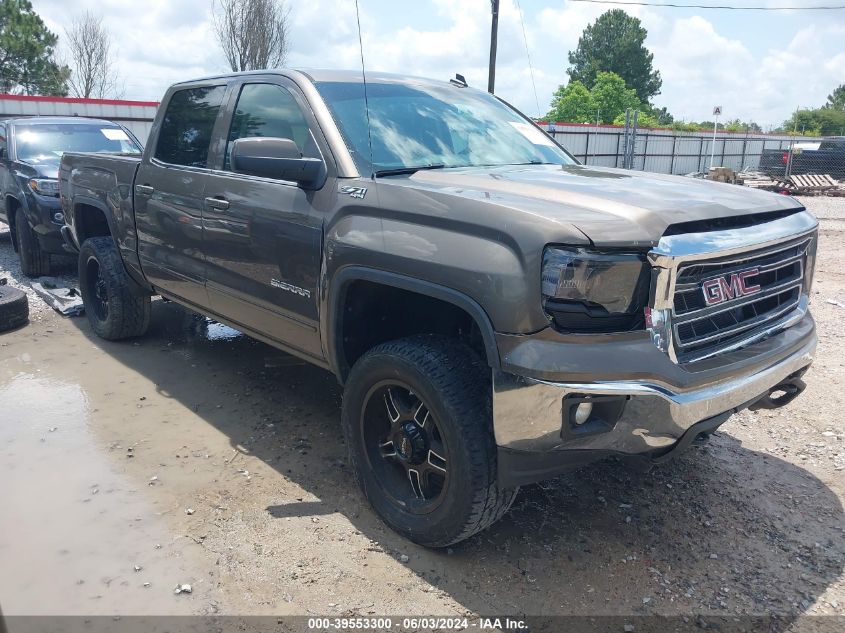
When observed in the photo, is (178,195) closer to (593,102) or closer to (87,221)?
(87,221)

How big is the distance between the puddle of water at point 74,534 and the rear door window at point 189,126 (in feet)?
5.88

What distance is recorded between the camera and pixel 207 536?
120 inches

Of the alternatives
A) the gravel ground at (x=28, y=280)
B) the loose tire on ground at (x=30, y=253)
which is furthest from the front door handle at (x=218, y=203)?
the loose tire on ground at (x=30, y=253)

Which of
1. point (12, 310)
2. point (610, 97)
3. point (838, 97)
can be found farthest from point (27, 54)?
point (838, 97)

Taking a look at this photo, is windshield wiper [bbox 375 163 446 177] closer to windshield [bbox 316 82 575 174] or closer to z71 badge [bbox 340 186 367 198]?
windshield [bbox 316 82 575 174]

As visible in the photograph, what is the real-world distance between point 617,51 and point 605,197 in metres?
80.8

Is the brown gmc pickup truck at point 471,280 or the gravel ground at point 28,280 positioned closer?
the brown gmc pickup truck at point 471,280

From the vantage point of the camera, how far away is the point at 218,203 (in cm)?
385

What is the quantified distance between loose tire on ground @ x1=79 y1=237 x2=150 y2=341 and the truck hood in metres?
3.28

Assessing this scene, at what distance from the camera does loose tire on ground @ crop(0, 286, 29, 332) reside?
19.6ft

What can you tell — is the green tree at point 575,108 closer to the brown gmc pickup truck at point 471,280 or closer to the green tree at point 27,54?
the green tree at point 27,54

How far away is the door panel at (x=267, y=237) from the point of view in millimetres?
3314

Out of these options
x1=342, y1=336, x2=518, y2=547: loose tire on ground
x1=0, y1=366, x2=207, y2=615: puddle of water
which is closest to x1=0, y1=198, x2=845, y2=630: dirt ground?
x1=0, y1=366, x2=207, y2=615: puddle of water

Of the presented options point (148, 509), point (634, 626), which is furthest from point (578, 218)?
point (148, 509)
